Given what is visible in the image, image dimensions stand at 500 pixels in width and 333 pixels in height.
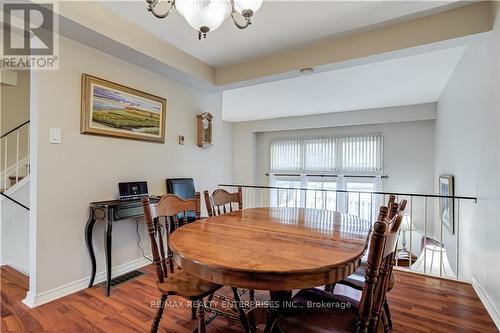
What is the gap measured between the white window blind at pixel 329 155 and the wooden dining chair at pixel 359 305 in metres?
4.61

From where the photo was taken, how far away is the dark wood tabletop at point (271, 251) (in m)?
0.94

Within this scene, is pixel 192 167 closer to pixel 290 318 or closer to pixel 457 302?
pixel 290 318

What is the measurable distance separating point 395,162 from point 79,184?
535 cm

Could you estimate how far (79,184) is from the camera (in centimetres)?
226

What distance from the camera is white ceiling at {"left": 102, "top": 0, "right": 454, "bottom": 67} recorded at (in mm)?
2053

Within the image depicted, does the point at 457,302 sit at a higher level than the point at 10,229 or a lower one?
lower

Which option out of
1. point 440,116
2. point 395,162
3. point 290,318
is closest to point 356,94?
point 440,116

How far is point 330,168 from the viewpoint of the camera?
19.1 ft

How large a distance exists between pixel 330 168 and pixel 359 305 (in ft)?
16.5

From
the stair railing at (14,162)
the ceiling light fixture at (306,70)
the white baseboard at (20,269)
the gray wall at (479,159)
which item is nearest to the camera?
the gray wall at (479,159)

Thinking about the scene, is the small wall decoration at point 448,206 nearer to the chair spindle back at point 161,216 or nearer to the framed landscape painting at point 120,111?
the chair spindle back at point 161,216

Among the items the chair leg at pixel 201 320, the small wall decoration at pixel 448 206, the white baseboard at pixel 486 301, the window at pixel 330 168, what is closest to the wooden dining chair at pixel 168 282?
the chair leg at pixel 201 320

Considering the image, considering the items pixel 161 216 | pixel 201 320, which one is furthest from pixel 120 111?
pixel 201 320

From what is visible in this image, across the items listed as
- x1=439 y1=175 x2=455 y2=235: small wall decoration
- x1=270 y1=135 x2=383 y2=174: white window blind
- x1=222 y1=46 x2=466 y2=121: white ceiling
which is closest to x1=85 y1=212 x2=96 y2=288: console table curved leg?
x1=222 y1=46 x2=466 y2=121: white ceiling
